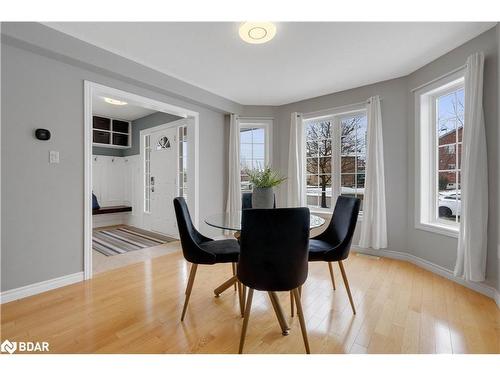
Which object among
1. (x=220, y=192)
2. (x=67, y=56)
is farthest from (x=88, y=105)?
(x=220, y=192)

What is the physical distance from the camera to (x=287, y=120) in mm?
4207

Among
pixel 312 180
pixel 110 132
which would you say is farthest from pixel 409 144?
pixel 110 132

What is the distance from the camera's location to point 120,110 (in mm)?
4734

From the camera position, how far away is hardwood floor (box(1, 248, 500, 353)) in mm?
1513

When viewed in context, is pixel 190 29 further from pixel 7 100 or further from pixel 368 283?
pixel 368 283

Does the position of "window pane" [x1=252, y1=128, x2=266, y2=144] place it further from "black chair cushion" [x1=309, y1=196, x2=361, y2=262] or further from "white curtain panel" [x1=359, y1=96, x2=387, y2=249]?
"black chair cushion" [x1=309, y1=196, x2=361, y2=262]

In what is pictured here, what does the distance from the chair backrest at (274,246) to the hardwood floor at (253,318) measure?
1.56ft

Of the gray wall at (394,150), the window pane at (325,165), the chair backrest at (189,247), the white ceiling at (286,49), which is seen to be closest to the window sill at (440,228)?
the gray wall at (394,150)

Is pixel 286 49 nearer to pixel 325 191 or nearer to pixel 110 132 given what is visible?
pixel 325 191

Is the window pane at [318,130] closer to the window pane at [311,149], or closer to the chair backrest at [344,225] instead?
the window pane at [311,149]

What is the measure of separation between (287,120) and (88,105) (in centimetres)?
294

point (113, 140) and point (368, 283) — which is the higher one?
point (113, 140)

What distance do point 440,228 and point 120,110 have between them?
5.56 meters
